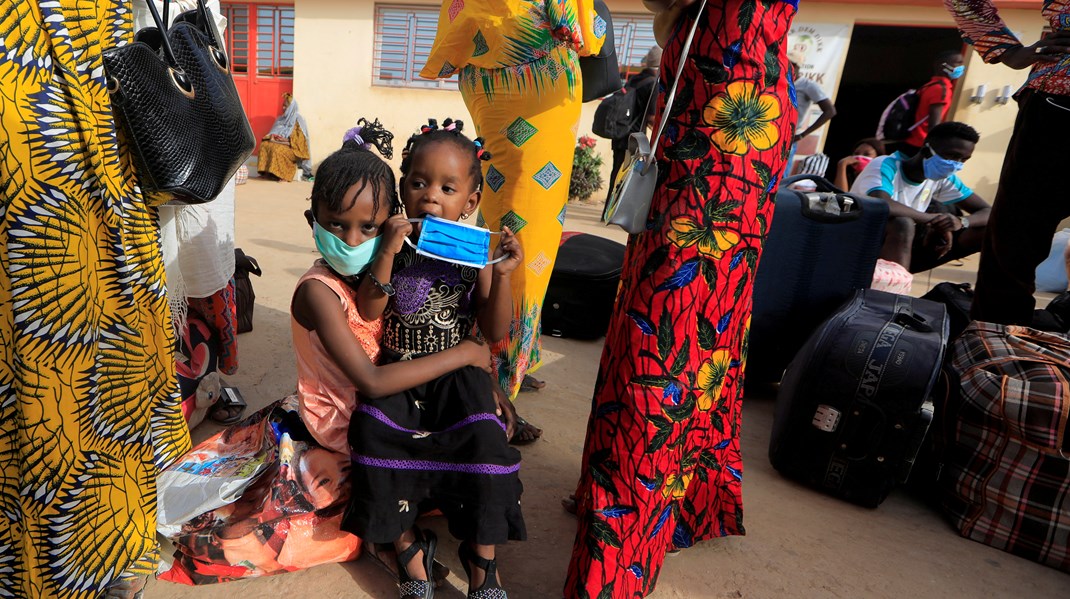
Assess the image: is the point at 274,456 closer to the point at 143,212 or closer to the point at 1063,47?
the point at 143,212

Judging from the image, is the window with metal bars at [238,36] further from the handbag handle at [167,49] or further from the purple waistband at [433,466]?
the purple waistband at [433,466]

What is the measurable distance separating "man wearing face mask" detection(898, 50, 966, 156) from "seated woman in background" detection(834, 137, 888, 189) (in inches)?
8.9

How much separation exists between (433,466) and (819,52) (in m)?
9.26

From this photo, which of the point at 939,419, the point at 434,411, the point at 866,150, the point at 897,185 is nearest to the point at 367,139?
the point at 434,411

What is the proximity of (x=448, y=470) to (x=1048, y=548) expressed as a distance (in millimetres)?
1937

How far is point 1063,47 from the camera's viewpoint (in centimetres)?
231

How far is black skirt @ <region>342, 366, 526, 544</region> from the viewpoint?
1.54m

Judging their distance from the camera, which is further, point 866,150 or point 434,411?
point 866,150

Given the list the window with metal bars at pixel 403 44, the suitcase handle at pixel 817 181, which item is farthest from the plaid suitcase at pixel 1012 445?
the window with metal bars at pixel 403 44

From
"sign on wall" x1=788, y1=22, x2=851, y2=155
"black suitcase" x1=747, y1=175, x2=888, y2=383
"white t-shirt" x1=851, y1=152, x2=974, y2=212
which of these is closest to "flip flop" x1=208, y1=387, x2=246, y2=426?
"black suitcase" x1=747, y1=175, x2=888, y2=383

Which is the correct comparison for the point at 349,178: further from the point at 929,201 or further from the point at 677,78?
the point at 929,201

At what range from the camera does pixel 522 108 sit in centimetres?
217

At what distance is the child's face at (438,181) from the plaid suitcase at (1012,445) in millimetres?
1840

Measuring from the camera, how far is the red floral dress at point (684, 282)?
1355 mm
